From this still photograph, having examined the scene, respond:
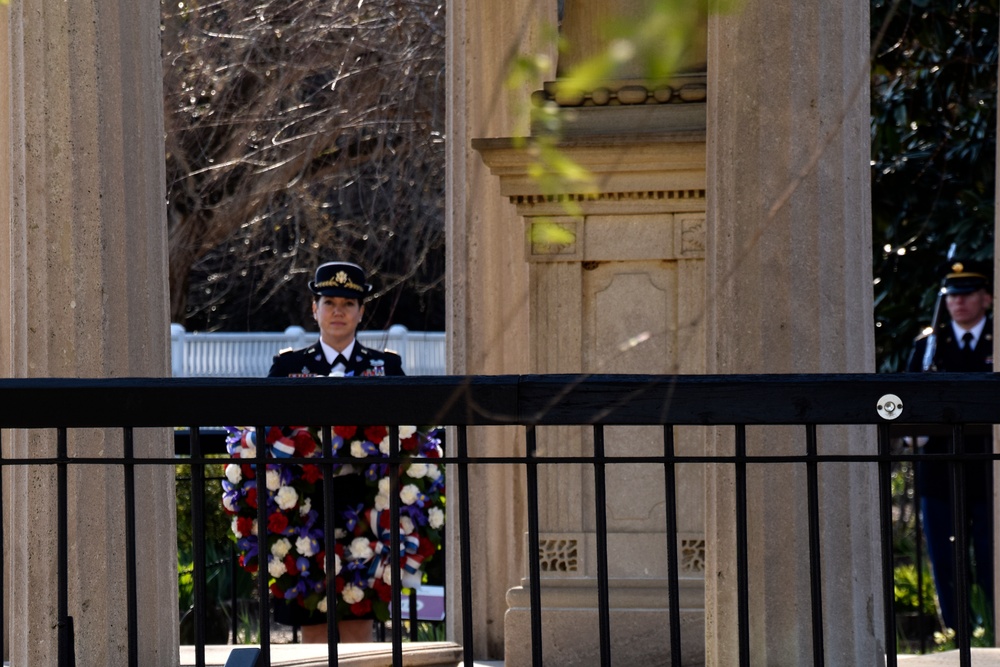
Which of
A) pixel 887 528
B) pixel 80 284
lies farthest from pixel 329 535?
pixel 80 284

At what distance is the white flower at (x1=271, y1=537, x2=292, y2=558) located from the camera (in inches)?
321

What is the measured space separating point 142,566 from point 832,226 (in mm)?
3137

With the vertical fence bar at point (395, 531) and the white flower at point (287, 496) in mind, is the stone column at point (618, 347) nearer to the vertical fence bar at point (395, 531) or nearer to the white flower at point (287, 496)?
the white flower at point (287, 496)

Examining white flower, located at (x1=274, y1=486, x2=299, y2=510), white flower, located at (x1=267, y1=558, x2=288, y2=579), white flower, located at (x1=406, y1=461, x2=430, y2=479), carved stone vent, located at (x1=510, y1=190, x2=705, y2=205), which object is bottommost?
white flower, located at (x1=267, y1=558, x2=288, y2=579)

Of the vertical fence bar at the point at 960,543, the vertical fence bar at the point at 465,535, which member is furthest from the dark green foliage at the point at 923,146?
the vertical fence bar at the point at 465,535

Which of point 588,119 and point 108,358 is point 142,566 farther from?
point 588,119

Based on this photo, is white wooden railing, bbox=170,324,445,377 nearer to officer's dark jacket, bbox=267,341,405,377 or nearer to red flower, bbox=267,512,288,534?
officer's dark jacket, bbox=267,341,405,377

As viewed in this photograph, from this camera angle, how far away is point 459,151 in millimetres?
8703

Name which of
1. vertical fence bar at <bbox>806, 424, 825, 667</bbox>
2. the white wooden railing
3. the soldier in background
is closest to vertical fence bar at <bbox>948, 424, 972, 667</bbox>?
vertical fence bar at <bbox>806, 424, 825, 667</bbox>

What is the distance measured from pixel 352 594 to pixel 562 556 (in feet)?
6.57

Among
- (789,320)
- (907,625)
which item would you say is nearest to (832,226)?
(789,320)

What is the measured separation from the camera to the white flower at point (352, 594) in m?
8.31

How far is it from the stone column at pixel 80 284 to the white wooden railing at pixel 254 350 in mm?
19831

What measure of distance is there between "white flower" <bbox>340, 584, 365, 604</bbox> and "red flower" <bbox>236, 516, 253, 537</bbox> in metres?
0.63
